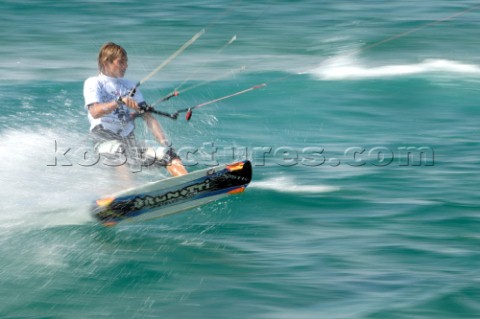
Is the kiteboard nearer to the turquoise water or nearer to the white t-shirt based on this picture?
the turquoise water

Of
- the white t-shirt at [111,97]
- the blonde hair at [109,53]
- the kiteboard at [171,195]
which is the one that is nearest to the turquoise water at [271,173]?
the kiteboard at [171,195]

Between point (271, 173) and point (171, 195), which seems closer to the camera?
point (171, 195)

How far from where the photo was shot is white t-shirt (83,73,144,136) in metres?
7.70

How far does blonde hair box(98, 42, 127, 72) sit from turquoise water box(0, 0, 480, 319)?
4.15 feet

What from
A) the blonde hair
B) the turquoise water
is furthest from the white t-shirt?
the turquoise water

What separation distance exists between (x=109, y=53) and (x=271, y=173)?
3212 mm

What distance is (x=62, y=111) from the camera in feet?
44.0

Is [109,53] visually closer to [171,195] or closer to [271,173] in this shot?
[171,195]

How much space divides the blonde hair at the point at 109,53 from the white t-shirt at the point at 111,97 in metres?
0.13

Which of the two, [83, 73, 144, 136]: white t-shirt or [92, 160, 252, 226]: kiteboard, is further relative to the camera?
[83, 73, 144, 136]: white t-shirt

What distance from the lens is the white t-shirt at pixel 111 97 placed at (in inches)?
303

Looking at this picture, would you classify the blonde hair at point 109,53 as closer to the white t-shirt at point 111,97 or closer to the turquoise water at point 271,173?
the white t-shirt at point 111,97

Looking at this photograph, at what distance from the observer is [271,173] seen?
10297 mm

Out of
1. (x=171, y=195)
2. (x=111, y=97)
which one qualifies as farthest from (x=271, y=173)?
(x=111, y=97)
